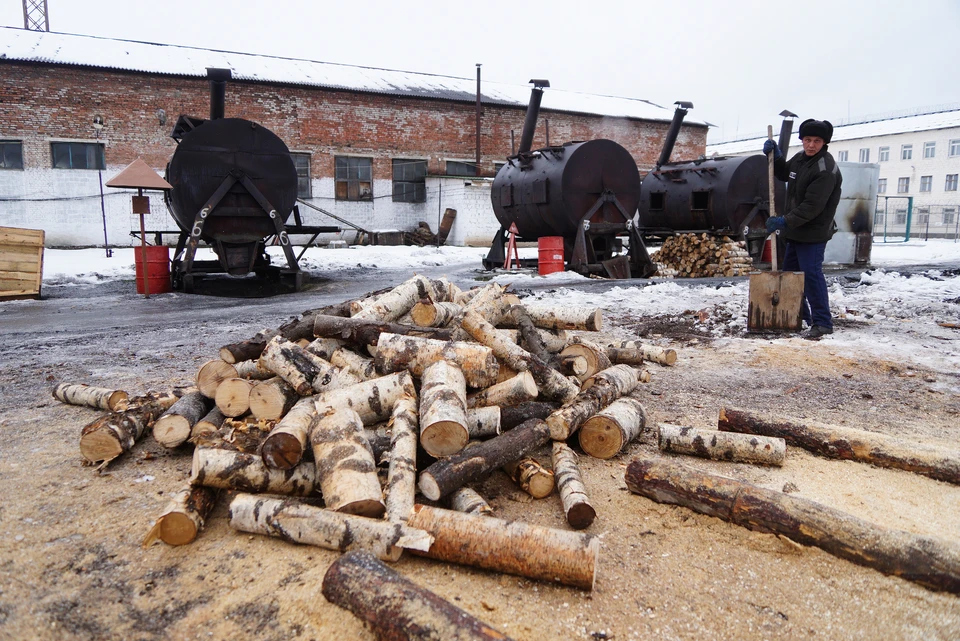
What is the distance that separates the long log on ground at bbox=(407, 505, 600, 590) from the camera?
2080mm

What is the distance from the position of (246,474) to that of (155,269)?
30.7 feet

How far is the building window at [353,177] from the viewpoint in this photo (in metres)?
22.2

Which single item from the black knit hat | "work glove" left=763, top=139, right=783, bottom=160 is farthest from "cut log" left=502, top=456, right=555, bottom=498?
"work glove" left=763, top=139, right=783, bottom=160

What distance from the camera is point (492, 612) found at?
6.53 feet

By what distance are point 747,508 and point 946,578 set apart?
25.6 inches

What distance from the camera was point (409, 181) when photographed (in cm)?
2352

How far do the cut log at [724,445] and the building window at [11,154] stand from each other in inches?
865

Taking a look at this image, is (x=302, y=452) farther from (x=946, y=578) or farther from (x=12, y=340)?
(x=12, y=340)

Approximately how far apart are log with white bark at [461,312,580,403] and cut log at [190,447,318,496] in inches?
57.2

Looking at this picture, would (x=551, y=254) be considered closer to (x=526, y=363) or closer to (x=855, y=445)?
(x=526, y=363)

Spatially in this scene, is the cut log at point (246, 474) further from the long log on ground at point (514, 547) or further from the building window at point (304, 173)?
the building window at point (304, 173)

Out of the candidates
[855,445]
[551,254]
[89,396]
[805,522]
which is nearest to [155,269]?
[551,254]

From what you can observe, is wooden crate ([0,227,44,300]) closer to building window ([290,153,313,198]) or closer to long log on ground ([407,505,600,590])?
long log on ground ([407,505,600,590])

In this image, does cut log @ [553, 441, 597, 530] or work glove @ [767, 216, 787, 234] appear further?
work glove @ [767, 216, 787, 234]
